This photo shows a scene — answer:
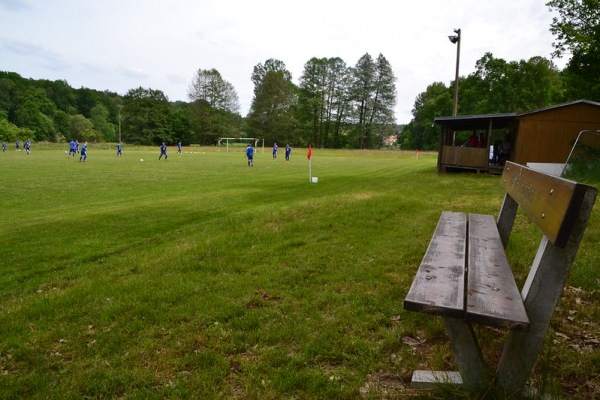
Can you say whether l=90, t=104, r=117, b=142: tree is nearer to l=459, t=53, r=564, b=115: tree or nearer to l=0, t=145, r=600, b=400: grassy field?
l=459, t=53, r=564, b=115: tree

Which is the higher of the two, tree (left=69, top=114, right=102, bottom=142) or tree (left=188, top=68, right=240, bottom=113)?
tree (left=188, top=68, right=240, bottom=113)

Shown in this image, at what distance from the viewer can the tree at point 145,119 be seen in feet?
299

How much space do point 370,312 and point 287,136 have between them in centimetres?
8485

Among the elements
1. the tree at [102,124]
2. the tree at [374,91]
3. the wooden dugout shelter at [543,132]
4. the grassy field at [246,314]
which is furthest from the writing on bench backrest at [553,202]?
the tree at [102,124]

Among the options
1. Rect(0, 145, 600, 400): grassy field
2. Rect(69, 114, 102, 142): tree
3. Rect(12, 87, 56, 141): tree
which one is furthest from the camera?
Rect(69, 114, 102, 142): tree

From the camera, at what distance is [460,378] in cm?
247

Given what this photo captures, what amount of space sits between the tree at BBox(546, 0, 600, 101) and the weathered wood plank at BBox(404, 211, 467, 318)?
3068 cm

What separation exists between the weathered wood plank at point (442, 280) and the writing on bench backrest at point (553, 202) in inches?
23.3

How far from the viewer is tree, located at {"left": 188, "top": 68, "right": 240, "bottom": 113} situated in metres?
91.4

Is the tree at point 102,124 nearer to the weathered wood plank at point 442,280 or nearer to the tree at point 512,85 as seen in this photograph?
the tree at point 512,85

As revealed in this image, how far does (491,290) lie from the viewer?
2426 millimetres

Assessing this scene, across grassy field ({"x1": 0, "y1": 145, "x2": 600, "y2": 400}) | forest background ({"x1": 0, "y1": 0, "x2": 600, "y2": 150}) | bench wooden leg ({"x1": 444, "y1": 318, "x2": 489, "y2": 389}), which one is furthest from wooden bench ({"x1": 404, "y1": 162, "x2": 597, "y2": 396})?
forest background ({"x1": 0, "y1": 0, "x2": 600, "y2": 150})

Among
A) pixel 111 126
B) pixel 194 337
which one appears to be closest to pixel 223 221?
pixel 194 337

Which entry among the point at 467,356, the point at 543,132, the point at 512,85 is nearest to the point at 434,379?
the point at 467,356
